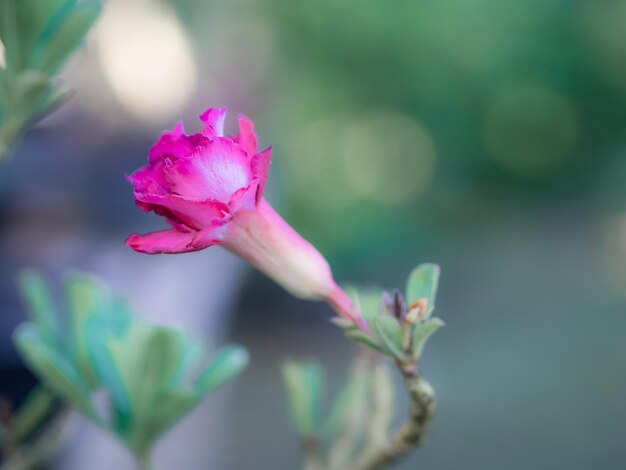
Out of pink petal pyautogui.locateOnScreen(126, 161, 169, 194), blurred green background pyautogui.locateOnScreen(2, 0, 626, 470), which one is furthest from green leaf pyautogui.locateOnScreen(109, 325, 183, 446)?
blurred green background pyautogui.locateOnScreen(2, 0, 626, 470)

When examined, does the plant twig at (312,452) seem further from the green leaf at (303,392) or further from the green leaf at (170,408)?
the green leaf at (170,408)

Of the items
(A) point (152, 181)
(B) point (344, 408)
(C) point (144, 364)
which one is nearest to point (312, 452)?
(B) point (344, 408)

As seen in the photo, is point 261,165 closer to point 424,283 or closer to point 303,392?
point 424,283

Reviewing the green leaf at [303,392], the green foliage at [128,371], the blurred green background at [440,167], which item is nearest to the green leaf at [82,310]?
the green foliage at [128,371]

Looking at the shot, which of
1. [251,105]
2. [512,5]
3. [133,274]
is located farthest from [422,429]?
[512,5]

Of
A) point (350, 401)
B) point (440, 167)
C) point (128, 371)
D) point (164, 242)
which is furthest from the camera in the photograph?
point (440, 167)

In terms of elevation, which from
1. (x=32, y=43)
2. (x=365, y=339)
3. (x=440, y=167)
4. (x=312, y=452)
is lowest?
(x=440, y=167)

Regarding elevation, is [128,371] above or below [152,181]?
below
